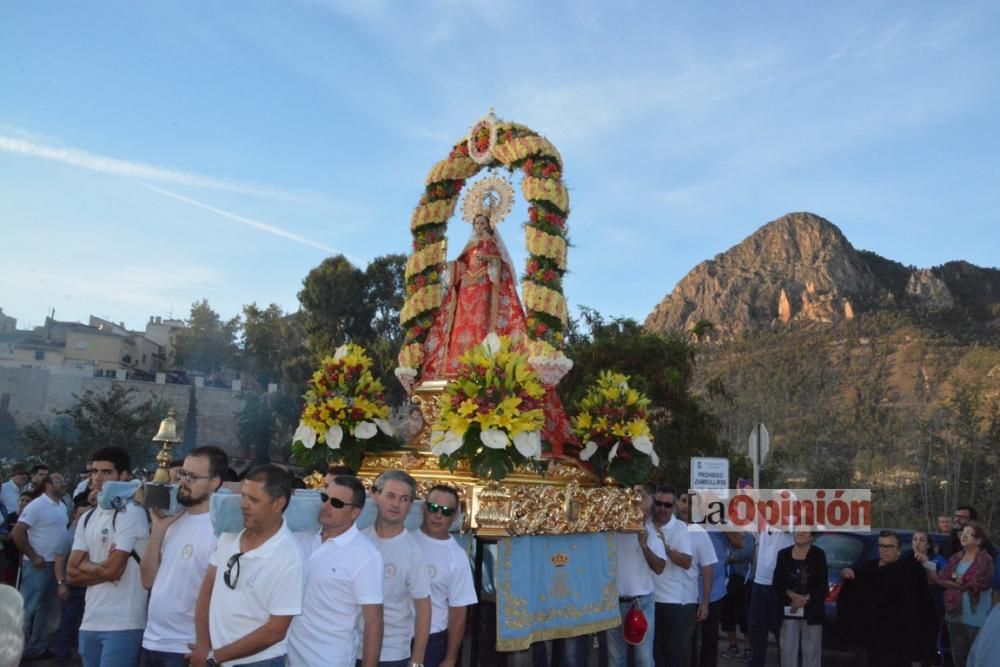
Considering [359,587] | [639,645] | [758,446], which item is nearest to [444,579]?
[359,587]

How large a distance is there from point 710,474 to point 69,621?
7661mm

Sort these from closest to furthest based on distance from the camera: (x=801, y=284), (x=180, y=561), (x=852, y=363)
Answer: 1. (x=180, y=561)
2. (x=852, y=363)
3. (x=801, y=284)

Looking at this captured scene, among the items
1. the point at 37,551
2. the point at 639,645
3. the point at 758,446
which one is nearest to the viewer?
the point at 639,645

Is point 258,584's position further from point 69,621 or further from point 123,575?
point 69,621

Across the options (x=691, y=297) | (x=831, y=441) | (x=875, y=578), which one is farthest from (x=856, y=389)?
(x=875, y=578)

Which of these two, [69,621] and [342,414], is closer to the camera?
[342,414]

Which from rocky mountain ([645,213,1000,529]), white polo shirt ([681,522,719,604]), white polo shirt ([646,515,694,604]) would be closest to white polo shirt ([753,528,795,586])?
white polo shirt ([681,522,719,604])

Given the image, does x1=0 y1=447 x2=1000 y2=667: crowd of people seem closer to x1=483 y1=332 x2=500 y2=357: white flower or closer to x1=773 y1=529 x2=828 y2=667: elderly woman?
x1=773 y1=529 x2=828 y2=667: elderly woman

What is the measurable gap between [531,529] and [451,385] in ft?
3.96

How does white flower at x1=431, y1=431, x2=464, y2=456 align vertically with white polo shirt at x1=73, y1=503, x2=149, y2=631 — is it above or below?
above

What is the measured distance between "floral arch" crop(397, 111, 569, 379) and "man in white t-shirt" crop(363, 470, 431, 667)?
3015 millimetres

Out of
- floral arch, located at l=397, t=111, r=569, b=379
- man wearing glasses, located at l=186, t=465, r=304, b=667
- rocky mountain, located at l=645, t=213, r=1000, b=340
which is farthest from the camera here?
rocky mountain, located at l=645, t=213, r=1000, b=340

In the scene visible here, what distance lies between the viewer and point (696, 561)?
7.45m

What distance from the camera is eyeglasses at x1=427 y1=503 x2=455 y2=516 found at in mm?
4871
